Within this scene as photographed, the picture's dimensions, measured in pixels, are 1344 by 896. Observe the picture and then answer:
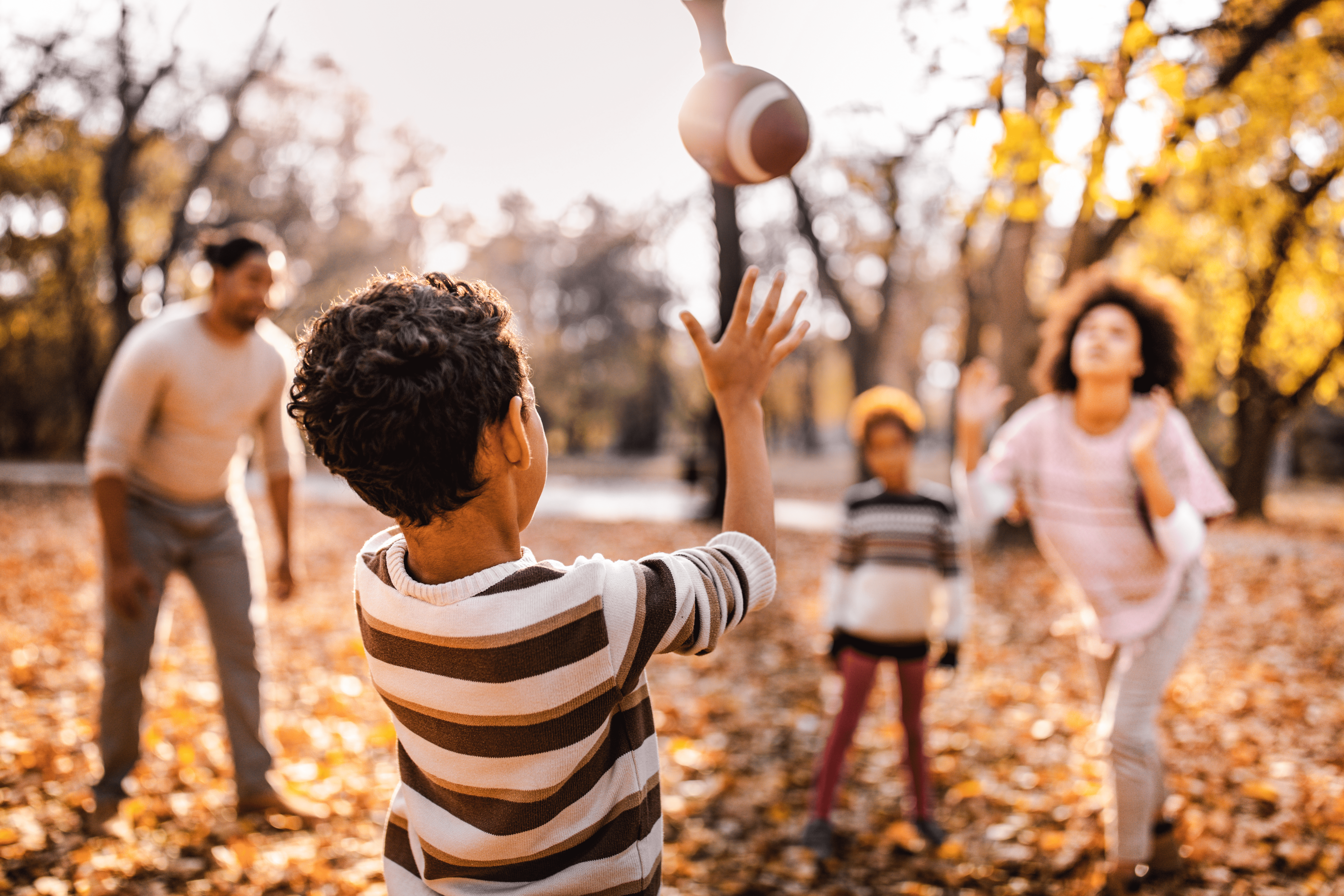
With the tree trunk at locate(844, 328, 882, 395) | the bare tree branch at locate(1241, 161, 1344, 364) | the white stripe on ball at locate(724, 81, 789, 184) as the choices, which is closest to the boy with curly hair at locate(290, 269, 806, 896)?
the white stripe on ball at locate(724, 81, 789, 184)

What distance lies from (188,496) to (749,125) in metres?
3.08

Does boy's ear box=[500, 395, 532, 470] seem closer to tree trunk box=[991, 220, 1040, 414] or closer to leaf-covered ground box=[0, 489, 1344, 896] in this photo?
leaf-covered ground box=[0, 489, 1344, 896]

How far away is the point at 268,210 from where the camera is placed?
66.3 ft

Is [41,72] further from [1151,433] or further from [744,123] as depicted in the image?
[1151,433]

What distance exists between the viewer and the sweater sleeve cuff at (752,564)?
1495 millimetres

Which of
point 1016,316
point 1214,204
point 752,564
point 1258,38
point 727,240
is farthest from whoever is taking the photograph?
point 1214,204

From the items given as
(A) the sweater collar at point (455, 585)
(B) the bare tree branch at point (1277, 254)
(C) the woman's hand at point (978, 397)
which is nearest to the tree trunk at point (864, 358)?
(B) the bare tree branch at point (1277, 254)

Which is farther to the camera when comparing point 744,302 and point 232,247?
point 232,247

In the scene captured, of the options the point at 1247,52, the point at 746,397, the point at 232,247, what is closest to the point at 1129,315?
the point at 746,397

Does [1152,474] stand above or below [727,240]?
below

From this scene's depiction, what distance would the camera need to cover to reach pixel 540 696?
4.53 feet

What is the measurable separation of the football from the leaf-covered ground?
289 centimetres

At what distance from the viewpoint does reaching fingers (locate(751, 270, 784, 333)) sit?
1436 mm

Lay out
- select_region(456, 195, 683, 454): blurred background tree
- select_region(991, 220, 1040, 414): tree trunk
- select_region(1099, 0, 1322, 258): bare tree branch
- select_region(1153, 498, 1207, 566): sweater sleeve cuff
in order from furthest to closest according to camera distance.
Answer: select_region(456, 195, 683, 454): blurred background tree
select_region(991, 220, 1040, 414): tree trunk
select_region(1099, 0, 1322, 258): bare tree branch
select_region(1153, 498, 1207, 566): sweater sleeve cuff
